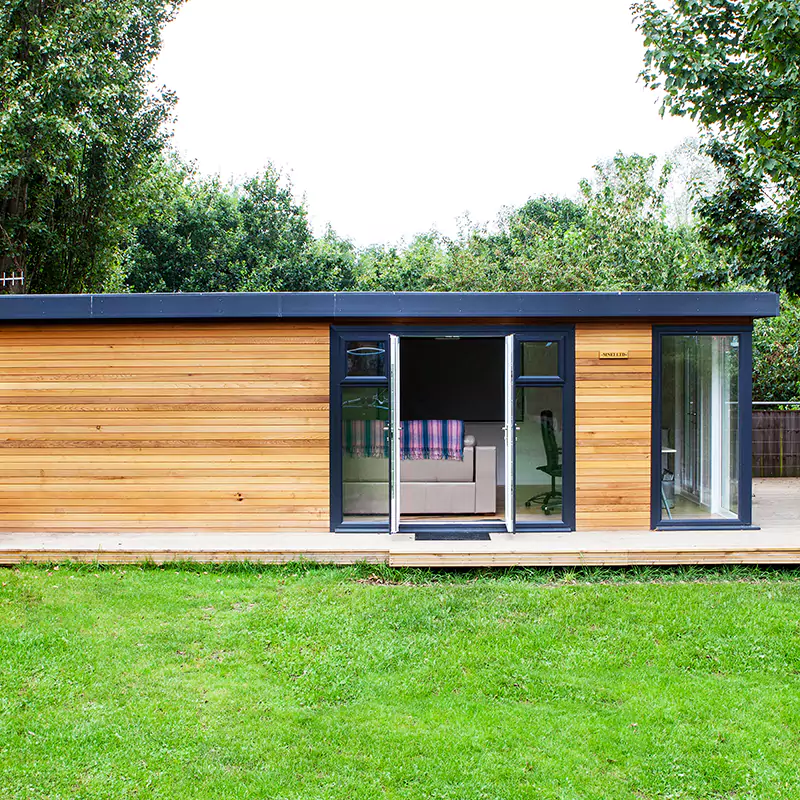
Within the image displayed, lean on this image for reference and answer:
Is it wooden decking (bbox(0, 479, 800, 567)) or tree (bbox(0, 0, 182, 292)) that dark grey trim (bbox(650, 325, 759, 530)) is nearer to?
wooden decking (bbox(0, 479, 800, 567))

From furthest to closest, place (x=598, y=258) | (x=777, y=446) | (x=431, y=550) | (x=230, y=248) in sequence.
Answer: (x=230, y=248)
(x=598, y=258)
(x=777, y=446)
(x=431, y=550)

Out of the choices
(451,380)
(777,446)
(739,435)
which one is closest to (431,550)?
(739,435)

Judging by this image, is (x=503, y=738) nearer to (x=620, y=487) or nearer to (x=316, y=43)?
(x=620, y=487)

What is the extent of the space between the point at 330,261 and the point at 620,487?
15309 mm

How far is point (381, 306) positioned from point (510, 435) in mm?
1513

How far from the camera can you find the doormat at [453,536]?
6.83 metres

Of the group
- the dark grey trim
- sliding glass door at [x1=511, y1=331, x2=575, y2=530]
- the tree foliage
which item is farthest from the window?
the tree foliage

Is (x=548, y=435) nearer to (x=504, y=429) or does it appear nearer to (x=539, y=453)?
(x=539, y=453)

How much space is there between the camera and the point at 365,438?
715 centimetres

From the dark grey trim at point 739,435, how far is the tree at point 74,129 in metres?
10.3

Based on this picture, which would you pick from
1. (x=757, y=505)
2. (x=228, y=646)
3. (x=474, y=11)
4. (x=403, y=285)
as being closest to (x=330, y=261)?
(x=403, y=285)

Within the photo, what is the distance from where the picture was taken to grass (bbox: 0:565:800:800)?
3553 mm

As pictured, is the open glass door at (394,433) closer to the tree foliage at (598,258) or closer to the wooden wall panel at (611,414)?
the wooden wall panel at (611,414)

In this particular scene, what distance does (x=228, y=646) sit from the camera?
4953mm
